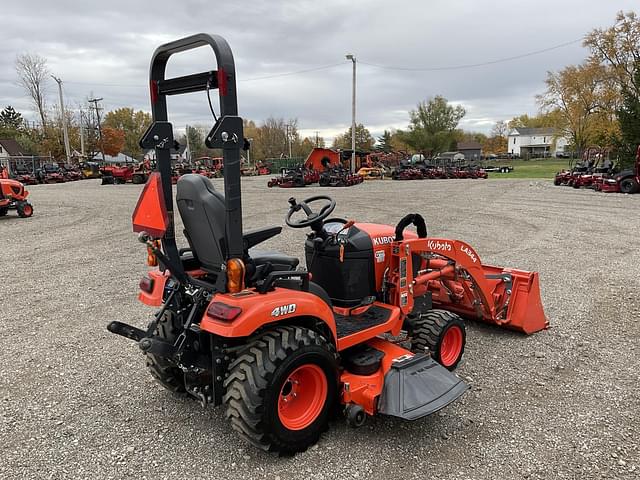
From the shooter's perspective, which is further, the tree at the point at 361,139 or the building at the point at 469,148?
the building at the point at 469,148

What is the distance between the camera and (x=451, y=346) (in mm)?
4082

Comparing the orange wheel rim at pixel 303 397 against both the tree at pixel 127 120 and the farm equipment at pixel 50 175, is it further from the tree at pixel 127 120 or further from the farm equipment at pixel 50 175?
the tree at pixel 127 120

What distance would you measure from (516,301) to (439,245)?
1.34 meters

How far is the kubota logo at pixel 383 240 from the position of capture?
12.2ft

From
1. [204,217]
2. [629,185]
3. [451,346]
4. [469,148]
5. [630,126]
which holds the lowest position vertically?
[451,346]

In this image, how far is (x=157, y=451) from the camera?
301 centimetres

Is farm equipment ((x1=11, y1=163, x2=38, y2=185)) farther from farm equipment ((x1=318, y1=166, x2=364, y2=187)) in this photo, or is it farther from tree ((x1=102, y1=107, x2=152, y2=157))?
tree ((x1=102, y1=107, x2=152, y2=157))

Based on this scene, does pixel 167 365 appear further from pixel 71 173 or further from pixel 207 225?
pixel 71 173

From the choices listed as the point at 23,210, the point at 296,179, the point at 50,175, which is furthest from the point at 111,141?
the point at 23,210

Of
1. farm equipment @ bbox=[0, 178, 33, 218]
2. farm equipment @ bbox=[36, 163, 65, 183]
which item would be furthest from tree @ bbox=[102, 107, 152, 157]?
farm equipment @ bbox=[0, 178, 33, 218]

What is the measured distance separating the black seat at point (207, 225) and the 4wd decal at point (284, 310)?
404 mm

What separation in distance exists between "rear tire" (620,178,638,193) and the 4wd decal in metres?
20.4

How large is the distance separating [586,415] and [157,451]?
2976 mm

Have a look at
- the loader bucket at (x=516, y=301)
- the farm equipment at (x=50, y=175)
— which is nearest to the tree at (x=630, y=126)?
the loader bucket at (x=516, y=301)
